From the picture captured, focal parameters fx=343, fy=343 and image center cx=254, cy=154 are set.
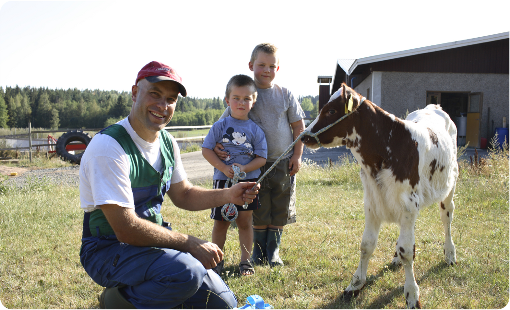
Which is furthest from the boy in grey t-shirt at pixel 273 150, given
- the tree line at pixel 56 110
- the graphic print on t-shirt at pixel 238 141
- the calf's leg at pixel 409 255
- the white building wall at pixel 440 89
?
the tree line at pixel 56 110

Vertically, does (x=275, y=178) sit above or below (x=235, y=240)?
above

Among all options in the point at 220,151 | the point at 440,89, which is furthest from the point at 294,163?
the point at 440,89

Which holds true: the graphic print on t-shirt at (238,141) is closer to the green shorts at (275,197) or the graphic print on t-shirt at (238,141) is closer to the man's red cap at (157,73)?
the green shorts at (275,197)

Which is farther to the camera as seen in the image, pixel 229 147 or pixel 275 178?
pixel 275 178

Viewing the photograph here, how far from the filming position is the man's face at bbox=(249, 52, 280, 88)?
359 cm

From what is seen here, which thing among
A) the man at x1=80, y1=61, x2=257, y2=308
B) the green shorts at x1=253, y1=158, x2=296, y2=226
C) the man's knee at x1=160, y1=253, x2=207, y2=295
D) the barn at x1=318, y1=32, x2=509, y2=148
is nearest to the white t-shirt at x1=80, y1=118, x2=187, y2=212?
the man at x1=80, y1=61, x2=257, y2=308

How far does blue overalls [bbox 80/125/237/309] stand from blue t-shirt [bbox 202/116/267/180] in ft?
3.86

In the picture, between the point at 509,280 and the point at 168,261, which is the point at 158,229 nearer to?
the point at 168,261

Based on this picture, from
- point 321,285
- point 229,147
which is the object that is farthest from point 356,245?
point 229,147

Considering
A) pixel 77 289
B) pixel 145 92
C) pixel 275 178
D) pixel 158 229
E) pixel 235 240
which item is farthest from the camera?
pixel 235 240

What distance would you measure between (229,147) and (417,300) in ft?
7.19

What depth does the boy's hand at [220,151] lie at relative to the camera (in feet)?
11.5

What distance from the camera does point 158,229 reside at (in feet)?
7.07

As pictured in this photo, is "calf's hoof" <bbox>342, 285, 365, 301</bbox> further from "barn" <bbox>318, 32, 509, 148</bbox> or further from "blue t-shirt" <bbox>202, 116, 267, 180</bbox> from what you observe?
"barn" <bbox>318, 32, 509, 148</bbox>
